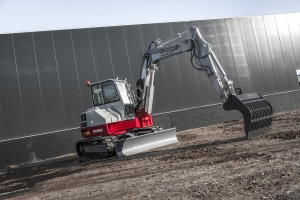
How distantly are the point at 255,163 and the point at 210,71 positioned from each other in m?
4.84

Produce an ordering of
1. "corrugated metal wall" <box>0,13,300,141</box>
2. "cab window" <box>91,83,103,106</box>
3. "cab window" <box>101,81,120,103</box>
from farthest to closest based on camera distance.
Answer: "corrugated metal wall" <box>0,13,300,141</box>
"cab window" <box>91,83,103,106</box>
"cab window" <box>101,81,120,103</box>

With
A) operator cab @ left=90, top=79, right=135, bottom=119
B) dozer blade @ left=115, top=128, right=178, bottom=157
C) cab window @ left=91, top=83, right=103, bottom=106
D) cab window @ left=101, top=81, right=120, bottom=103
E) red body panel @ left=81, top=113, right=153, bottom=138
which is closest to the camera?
dozer blade @ left=115, top=128, right=178, bottom=157

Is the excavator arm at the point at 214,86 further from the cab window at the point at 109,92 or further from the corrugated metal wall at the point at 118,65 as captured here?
the corrugated metal wall at the point at 118,65

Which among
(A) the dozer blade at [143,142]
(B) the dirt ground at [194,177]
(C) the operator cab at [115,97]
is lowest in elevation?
(B) the dirt ground at [194,177]

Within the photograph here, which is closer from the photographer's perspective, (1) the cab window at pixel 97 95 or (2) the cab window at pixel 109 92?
(2) the cab window at pixel 109 92

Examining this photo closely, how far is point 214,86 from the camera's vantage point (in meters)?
10.4

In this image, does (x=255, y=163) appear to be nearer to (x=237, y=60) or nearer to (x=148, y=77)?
(x=148, y=77)

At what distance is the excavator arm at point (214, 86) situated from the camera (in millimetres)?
9484

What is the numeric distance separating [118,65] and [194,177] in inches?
450

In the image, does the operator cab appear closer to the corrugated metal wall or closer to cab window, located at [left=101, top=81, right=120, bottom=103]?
cab window, located at [left=101, top=81, right=120, bottom=103]

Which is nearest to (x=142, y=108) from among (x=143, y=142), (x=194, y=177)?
(x=143, y=142)

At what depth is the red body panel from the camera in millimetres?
11016

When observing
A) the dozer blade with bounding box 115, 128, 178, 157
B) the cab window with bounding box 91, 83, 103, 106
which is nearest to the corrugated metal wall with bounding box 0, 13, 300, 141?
the cab window with bounding box 91, 83, 103, 106

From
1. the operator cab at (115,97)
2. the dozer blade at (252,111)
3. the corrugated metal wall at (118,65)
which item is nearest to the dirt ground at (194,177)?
the dozer blade at (252,111)
